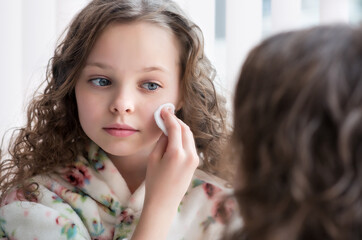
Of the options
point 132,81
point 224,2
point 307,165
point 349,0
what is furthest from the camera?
point 224,2

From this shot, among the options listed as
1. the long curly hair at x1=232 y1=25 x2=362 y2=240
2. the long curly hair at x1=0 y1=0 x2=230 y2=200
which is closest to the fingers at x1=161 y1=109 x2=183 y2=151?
the long curly hair at x1=0 y1=0 x2=230 y2=200

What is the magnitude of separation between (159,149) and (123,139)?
80mm

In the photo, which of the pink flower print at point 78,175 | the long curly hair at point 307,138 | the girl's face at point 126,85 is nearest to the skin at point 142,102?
the girl's face at point 126,85

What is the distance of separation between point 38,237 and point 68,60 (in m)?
0.39

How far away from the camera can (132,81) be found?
1166mm

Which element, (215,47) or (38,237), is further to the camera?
(215,47)

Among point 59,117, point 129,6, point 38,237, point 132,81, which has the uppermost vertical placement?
point 129,6

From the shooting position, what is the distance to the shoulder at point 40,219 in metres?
1.17

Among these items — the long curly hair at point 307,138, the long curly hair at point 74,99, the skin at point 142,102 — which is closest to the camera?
the long curly hair at point 307,138

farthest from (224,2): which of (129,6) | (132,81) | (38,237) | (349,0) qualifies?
(38,237)

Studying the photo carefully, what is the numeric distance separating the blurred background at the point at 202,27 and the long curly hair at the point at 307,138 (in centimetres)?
54

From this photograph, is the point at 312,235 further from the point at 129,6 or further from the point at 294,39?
the point at 129,6

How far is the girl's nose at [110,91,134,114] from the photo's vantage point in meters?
1.15

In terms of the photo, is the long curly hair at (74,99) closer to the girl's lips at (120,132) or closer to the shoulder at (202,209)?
the shoulder at (202,209)
